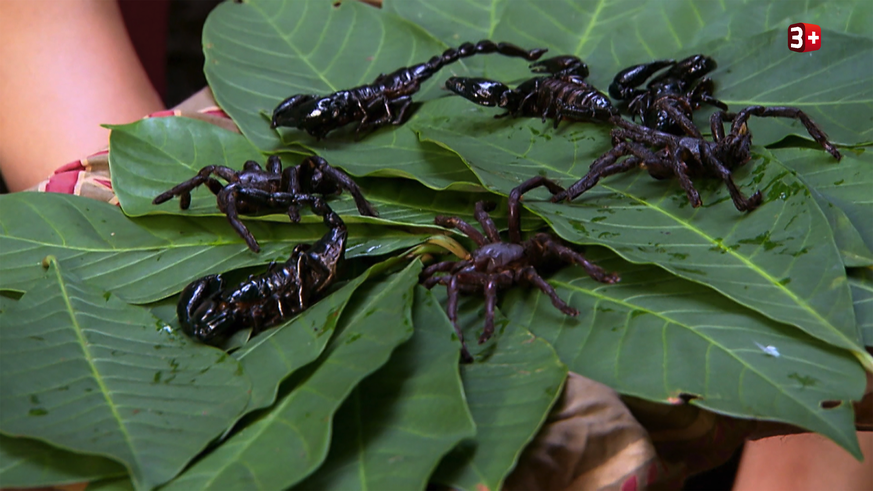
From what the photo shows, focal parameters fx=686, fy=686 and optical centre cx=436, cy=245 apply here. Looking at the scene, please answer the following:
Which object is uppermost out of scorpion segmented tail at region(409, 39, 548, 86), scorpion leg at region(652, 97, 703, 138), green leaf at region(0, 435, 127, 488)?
scorpion segmented tail at region(409, 39, 548, 86)

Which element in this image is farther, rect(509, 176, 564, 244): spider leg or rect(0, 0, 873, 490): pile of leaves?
rect(509, 176, 564, 244): spider leg

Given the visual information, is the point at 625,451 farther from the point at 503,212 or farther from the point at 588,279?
the point at 503,212

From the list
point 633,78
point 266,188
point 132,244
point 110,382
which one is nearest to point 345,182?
point 266,188

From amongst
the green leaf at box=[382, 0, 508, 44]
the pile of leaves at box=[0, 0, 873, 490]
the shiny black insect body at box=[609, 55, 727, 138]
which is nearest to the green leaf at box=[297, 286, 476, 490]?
the pile of leaves at box=[0, 0, 873, 490]

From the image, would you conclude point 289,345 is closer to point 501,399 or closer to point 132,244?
point 501,399

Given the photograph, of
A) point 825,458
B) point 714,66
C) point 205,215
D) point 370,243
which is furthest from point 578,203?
point 825,458

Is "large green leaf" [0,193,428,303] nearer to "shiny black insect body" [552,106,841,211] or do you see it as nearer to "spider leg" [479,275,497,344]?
"spider leg" [479,275,497,344]
